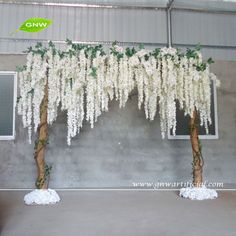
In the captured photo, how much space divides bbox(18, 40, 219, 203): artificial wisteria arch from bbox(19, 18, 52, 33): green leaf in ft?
6.83

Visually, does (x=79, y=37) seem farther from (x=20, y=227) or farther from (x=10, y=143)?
(x=20, y=227)

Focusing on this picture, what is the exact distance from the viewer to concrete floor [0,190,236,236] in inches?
129

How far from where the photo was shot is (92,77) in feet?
15.3

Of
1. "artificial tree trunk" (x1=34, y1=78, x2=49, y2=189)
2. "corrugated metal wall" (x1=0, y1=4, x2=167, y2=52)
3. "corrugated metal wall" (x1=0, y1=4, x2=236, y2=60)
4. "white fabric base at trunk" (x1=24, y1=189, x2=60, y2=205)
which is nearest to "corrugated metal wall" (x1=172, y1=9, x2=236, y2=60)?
"corrugated metal wall" (x1=0, y1=4, x2=236, y2=60)

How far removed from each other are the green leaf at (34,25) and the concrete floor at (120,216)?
359cm

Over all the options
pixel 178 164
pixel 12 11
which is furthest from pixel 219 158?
pixel 12 11

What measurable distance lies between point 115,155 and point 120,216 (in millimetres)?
2581

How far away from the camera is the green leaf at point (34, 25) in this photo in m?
6.58

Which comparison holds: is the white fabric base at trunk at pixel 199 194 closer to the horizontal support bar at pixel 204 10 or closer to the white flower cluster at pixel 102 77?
the white flower cluster at pixel 102 77
